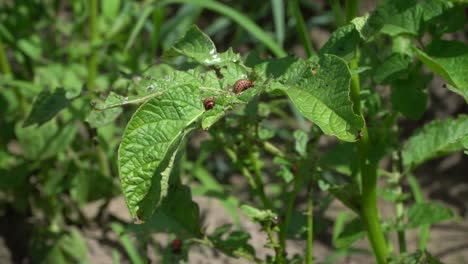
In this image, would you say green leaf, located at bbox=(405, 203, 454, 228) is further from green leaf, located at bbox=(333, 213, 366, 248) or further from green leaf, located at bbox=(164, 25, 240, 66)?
green leaf, located at bbox=(164, 25, 240, 66)

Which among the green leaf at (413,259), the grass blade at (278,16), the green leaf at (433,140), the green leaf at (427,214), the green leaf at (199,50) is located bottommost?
the green leaf at (413,259)

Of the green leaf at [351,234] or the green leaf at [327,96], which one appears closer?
the green leaf at [327,96]

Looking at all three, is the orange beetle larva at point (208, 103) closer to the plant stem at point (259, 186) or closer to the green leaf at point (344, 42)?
the green leaf at point (344, 42)

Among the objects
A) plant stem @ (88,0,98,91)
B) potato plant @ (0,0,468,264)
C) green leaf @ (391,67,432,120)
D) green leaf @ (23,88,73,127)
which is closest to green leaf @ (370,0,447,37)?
potato plant @ (0,0,468,264)

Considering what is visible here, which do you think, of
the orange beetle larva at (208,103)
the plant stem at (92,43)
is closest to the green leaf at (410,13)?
the orange beetle larva at (208,103)

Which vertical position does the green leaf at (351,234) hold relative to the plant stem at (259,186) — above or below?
below

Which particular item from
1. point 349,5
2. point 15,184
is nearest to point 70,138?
point 15,184

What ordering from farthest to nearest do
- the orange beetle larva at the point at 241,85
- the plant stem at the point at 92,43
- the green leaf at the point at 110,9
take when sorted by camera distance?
the green leaf at the point at 110,9 → the plant stem at the point at 92,43 → the orange beetle larva at the point at 241,85

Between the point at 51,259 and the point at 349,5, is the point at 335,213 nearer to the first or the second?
the point at 51,259
